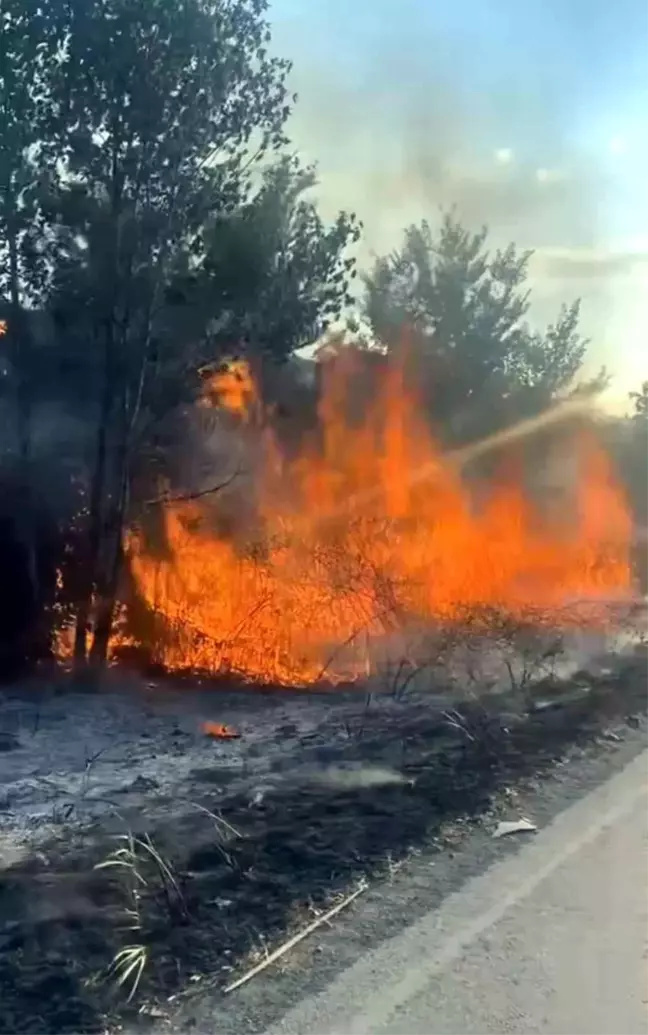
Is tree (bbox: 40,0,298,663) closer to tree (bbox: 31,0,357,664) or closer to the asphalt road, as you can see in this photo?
tree (bbox: 31,0,357,664)

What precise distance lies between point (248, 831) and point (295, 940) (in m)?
1.71

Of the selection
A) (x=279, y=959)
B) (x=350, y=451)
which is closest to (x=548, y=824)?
(x=279, y=959)

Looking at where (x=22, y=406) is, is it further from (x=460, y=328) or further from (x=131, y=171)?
(x=460, y=328)

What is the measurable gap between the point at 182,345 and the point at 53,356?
1.52 m

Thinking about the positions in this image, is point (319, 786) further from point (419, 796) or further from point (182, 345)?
point (182, 345)

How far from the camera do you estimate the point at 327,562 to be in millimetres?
14664

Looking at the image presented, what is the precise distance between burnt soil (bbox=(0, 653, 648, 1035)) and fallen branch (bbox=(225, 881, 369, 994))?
0.06m

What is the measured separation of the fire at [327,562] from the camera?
14.2m

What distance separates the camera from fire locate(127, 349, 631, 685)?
14195 millimetres

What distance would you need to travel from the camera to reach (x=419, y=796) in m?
7.51

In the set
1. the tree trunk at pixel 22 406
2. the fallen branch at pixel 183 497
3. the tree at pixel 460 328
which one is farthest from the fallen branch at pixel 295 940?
the tree at pixel 460 328

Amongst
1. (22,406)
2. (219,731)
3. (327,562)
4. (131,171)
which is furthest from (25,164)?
(219,731)

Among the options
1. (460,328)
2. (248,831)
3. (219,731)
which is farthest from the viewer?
(460,328)

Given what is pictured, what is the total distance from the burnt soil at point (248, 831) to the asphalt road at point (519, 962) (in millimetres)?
509
